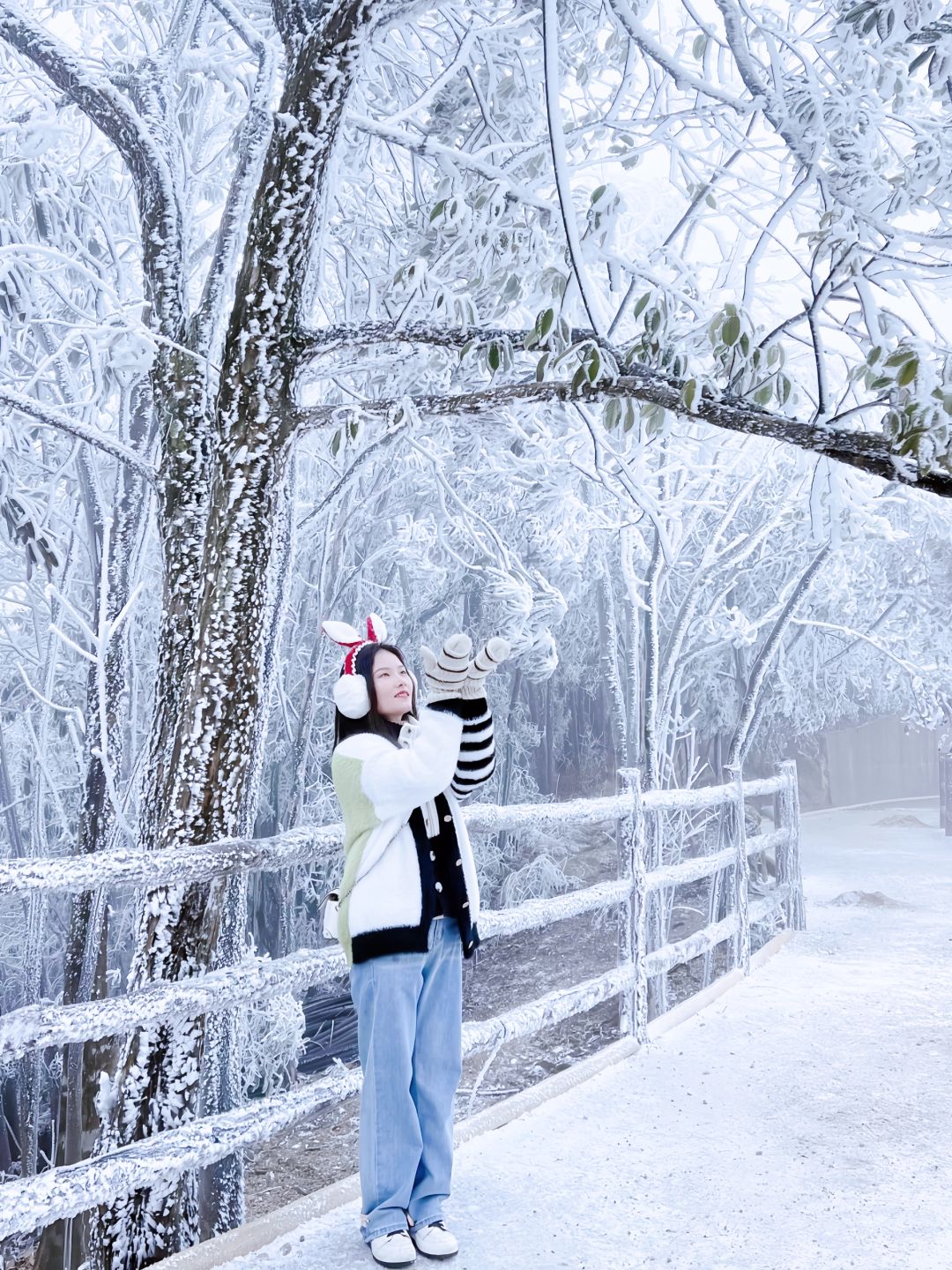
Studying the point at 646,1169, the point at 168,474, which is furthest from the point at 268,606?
the point at 646,1169

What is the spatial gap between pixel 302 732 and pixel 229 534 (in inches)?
269

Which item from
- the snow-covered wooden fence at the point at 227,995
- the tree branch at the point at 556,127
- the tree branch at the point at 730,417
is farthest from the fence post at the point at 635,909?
the tree branch at the point at 556,127

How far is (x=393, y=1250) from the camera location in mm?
2760

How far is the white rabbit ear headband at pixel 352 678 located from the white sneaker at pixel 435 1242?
138cm

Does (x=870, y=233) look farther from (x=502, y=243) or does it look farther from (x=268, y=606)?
(x=268, y=606)

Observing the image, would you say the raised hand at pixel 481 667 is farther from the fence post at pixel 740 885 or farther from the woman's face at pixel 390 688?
the fence post at pixel 740 885

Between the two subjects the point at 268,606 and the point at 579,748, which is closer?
the point at 268,606

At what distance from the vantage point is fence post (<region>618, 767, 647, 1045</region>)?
16.7ft

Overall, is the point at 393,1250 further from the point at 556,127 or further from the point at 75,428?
the point at 75,428

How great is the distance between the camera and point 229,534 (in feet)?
12.5

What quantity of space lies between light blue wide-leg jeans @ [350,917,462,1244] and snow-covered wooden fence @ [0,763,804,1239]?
43 centimetres

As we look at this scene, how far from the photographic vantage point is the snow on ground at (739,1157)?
2.95m

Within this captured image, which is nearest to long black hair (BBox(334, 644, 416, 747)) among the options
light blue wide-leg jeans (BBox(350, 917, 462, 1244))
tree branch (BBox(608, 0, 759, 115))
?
light blue wide-leg jeans (BBox(350, 917, 462, 1244))

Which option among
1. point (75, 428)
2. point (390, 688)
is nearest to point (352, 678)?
point (390, 688)
